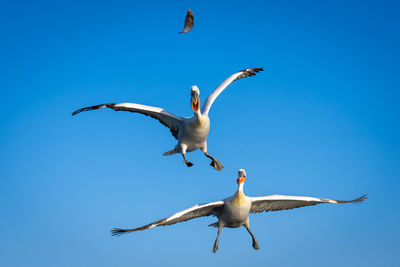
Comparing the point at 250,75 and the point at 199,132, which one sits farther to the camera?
the point at 250,75

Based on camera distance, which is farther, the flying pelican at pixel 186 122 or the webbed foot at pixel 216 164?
the webbed foot at pixel 216 164

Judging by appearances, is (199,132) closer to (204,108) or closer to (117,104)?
(204,108)

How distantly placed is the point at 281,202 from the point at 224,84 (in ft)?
15.9

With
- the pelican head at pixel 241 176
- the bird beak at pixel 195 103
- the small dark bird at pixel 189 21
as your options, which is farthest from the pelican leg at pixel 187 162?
the small dark bird at pixel 189 21

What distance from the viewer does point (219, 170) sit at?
19.7 meters

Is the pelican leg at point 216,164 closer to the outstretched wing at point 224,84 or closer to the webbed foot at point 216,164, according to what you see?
the webbed foot at point 216,164

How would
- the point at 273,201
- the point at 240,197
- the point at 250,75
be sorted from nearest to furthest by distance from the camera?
the point at 240,197
the point at 273,201
the point at 250,75

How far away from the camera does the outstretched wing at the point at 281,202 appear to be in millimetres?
18172

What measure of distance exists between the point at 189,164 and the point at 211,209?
5.52 ft

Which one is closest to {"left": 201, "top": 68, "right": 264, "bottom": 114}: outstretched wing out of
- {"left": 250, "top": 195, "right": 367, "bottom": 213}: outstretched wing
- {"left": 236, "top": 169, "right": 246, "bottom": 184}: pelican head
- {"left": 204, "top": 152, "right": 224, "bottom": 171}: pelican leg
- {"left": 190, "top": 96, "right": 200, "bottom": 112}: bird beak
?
{"left": 190, "top": 96, "right": 200, "bottom": 112}: bird beak

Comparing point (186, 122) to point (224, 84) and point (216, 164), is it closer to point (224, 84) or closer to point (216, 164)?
point (216, 164)

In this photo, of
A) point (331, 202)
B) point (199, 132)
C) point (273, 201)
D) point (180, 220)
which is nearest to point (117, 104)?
point (199, 132)

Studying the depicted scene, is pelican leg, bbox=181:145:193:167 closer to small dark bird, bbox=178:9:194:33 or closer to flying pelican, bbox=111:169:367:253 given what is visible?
flying pelican, bbox=111:169:367:253

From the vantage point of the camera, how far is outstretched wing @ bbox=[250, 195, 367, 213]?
18.2 metres
